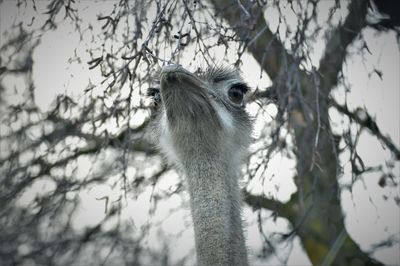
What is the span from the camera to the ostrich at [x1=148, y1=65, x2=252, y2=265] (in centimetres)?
310

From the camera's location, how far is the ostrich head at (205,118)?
334cm

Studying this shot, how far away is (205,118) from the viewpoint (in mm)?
3561

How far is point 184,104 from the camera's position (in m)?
3.32

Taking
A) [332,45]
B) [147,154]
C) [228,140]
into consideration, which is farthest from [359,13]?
[147,154]

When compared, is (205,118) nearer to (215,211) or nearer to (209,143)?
(209,143)

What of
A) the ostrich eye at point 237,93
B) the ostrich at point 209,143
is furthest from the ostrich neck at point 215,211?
the ostrich eye at point 237,93

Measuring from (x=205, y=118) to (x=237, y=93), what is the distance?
36 centimetres

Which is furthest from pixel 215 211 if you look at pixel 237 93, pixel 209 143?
pixel 237 93

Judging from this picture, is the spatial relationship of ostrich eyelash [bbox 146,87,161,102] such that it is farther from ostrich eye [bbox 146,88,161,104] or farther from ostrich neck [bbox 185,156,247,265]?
ostrich neck [bbox 185,156,247,265]

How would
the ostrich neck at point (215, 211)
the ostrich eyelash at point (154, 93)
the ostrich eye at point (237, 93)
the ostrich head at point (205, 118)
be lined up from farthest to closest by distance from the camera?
1. the ostrich eye at point (237, 93)
2. the ostrich eyelash at point (154, 93)
3. the ostrich head at point (205, 118)
4. the ostrich neck at point (215, 211)

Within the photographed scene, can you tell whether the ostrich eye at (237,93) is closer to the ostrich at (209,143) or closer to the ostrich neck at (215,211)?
the ostrich at (209,143)

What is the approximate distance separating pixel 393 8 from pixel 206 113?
1.87 metres

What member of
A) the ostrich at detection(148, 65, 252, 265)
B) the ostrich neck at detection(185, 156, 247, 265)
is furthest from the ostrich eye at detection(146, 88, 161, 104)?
the ostrich neck at detection(185, 156, 247, 265)

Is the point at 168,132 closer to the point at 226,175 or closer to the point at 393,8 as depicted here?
the point at 226,175
